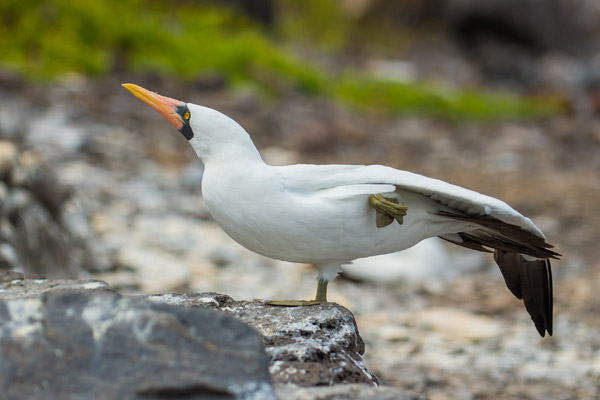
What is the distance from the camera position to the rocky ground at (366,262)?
405 cm

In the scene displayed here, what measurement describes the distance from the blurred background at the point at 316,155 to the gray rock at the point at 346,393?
2.08 metres

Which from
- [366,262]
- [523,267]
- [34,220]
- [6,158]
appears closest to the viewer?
[523,267]

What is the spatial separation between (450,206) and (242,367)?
3.09ft

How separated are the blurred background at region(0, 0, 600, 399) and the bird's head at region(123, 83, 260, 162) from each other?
1.78 meters

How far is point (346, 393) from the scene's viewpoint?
165 centimetres

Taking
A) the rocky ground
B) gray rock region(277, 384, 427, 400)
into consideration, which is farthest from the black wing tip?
the rocky ground

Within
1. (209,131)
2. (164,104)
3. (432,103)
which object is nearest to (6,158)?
(164,104)

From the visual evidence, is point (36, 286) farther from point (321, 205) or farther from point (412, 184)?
point (412, 184)

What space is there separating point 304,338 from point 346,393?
0.44 m

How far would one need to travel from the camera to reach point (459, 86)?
1327cm

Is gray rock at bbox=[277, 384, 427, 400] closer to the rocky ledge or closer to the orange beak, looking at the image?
the rocky ledge

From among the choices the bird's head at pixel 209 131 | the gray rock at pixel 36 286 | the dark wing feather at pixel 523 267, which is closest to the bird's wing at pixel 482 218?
the dark wing feather at pixel 523 267

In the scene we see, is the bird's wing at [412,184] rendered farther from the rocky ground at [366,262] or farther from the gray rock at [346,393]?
the rocky ground at [366,262]

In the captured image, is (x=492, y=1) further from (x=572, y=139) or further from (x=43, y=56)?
(x=43, y=56)
